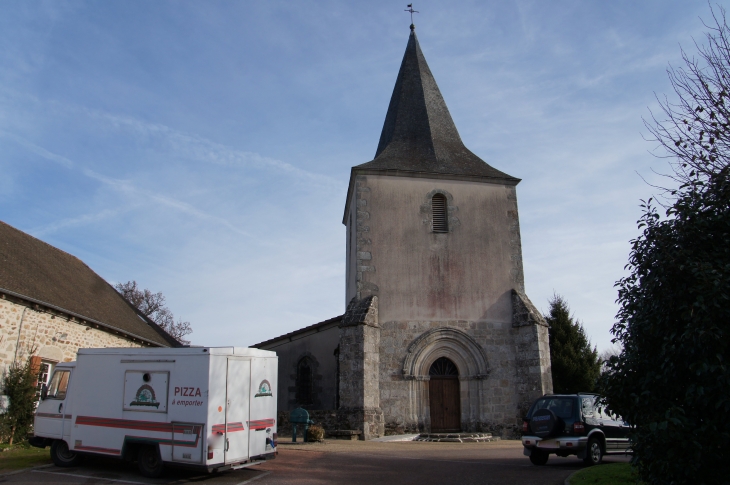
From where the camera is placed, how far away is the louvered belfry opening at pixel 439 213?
19500 millimetres

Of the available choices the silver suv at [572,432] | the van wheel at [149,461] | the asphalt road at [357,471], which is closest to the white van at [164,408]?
the van wheel at [149,461]

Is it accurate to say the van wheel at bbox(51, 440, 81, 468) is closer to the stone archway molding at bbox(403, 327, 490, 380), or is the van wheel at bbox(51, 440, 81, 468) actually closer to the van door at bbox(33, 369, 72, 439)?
the van door at bbox(33, 369, 72, 439)

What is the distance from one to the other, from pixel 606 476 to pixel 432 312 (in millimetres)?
10223

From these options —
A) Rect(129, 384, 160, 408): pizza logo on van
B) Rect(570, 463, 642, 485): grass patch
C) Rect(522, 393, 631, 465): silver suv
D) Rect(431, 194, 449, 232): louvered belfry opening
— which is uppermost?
Rect(431, 194, 449, 232): louvered belfry opening

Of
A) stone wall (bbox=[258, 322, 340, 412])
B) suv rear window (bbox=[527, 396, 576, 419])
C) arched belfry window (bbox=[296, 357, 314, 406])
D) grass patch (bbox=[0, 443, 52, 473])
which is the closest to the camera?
grass patch (bbox=[0, 443, 52, 473])

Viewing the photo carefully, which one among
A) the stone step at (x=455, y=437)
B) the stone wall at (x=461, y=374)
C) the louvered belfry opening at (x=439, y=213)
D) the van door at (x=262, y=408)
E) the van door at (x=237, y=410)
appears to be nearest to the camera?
the van door at (x=237, y=410)

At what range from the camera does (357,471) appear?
1016 centimetres

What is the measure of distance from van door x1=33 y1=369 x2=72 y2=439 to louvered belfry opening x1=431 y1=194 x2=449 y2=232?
12.5 m

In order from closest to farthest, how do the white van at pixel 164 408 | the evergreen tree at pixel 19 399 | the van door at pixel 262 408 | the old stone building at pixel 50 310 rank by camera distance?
the white van at pixel 164 408, the van door at pixel 262 408, the evergreen tree at pixel 19 399, the old stone building at pixel 50 310

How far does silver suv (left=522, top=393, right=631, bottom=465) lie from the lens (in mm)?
10727

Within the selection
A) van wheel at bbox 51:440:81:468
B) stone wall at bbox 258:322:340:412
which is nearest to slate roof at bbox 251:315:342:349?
stone wall at bbox 258:322:340:412

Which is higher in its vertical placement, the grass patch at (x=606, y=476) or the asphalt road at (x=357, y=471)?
the grass patch at (x=606, y=476)

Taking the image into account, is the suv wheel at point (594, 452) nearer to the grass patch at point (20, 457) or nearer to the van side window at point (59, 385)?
the van side window at point (59, 385)

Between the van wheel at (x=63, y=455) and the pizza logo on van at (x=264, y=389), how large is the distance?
388 centimetres
